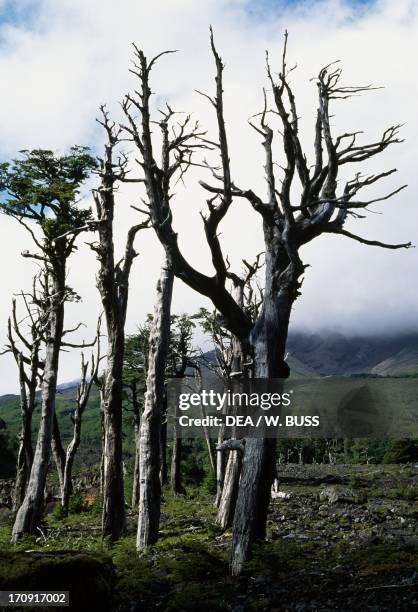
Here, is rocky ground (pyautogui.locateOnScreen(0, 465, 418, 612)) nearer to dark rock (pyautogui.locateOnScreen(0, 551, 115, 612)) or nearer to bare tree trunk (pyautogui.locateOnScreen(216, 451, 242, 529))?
dark rock (pyautogui.locateOnScreen(0, 551, 115, 612))

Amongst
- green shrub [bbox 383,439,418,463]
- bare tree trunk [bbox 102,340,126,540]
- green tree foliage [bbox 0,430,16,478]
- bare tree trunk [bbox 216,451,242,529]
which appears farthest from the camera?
green shrub [bbox 383,439,418,463]

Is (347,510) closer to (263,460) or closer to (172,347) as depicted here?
(263,460)

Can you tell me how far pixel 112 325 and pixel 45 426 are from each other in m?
4.61

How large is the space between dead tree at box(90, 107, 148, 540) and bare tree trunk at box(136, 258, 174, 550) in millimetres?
1071

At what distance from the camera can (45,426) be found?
15742 mm

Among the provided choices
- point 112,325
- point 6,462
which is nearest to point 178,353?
point 112,325

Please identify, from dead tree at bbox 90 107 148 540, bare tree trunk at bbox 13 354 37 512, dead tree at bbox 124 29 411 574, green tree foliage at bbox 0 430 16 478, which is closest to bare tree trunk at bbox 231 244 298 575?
dead tree at bbox 124 29 411 574

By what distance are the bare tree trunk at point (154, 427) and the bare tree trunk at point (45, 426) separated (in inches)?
193

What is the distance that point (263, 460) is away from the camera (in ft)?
25.8

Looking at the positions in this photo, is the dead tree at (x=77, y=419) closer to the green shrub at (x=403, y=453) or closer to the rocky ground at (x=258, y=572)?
the rocky ground at (x=258, y=572)

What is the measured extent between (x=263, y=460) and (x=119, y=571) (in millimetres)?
2795

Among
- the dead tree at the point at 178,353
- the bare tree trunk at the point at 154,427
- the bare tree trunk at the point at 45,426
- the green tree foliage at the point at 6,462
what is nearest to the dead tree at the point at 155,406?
the bare tree trunk at the point at 154,427

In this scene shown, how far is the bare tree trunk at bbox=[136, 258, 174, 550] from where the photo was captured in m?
11.4

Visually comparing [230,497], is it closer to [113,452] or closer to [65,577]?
[113,452]
